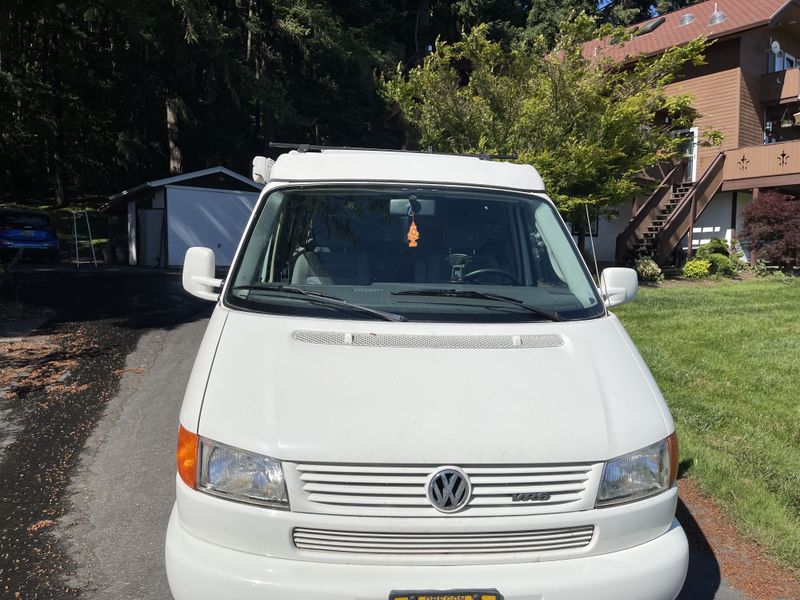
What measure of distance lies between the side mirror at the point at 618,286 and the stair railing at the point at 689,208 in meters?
16.9

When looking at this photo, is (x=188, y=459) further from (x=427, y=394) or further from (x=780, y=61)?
(x=780, y=61)

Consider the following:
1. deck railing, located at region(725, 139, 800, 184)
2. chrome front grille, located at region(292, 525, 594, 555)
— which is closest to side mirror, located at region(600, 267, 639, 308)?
chrome front grille, located at region(292, 525, 594, 555)

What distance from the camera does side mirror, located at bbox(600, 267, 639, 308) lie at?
3842 mm

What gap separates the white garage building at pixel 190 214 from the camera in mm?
22844

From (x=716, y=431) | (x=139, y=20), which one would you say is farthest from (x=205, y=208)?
Answer: (x=716, y=431)

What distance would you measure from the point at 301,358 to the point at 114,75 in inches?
1274

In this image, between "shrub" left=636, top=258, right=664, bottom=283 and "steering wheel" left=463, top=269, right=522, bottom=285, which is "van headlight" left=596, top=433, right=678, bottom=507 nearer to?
"steering wheel" left=463, top=269, right=522, bottom=285

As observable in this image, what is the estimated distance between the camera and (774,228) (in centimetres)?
1809

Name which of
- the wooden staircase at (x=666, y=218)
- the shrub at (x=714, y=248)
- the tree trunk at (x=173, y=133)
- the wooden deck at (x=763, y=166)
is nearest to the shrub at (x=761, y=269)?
the shrub at (x=714, y=248)

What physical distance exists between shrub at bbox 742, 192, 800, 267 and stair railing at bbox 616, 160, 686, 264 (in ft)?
8.44

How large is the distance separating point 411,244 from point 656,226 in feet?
59.8

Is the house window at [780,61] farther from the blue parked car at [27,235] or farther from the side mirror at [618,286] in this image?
the blue parked car at [27,235]

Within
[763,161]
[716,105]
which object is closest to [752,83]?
[716,105]

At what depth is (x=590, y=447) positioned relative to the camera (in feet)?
8.37
